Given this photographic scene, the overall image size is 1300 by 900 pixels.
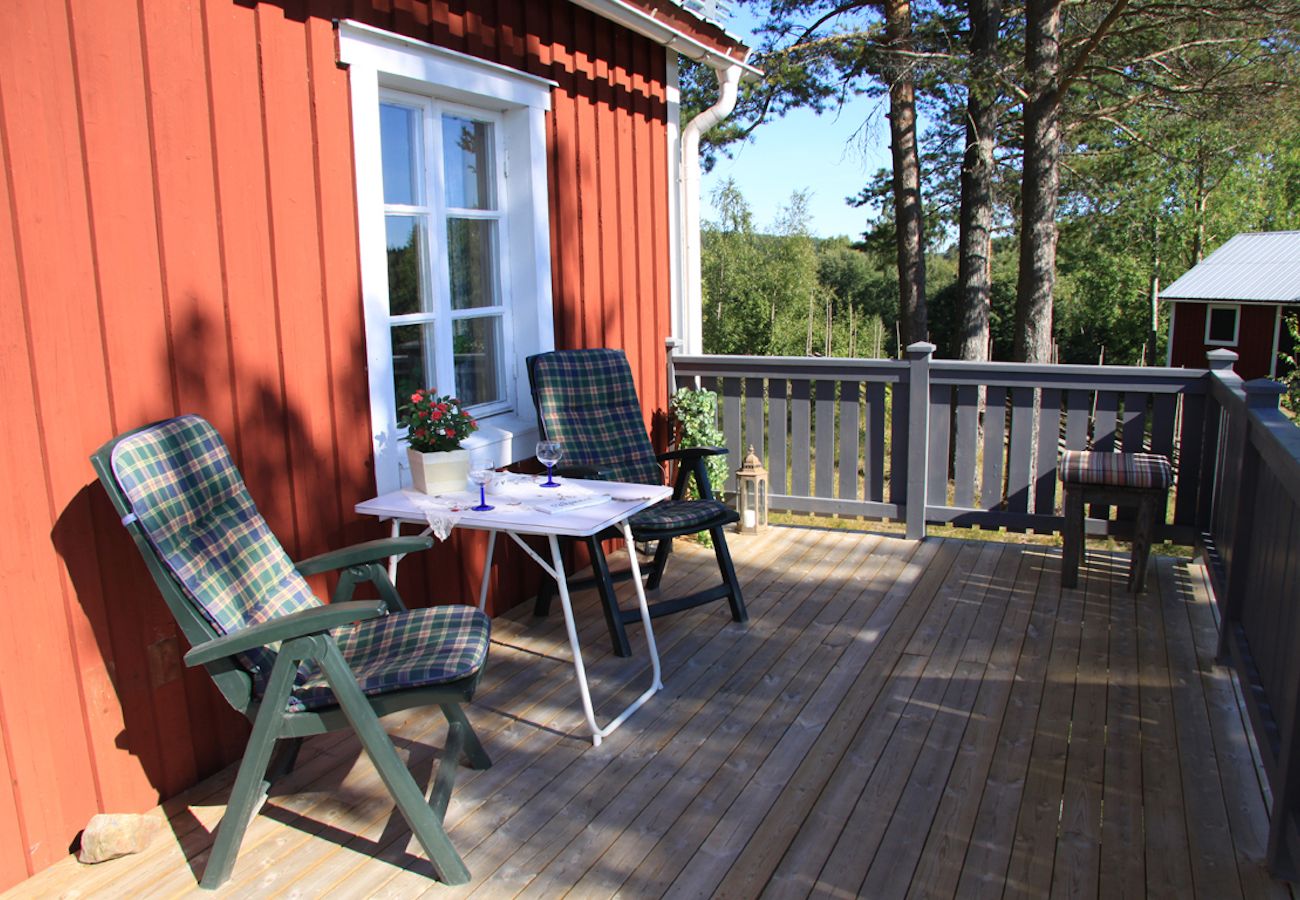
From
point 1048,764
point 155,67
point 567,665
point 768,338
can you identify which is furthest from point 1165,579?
point 768,338

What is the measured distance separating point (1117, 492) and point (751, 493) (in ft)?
5.66

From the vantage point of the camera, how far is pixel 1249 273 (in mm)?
18547

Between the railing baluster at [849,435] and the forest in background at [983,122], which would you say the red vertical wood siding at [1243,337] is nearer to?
the forest in background at [983,122]

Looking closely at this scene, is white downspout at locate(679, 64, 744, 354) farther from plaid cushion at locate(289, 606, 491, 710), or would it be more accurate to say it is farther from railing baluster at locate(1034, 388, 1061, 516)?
plaid cushion at locate(289, 606, 491, 710)

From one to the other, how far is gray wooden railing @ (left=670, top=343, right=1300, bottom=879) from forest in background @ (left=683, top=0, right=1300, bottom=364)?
366 centimetres

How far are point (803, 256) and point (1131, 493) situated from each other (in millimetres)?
11431

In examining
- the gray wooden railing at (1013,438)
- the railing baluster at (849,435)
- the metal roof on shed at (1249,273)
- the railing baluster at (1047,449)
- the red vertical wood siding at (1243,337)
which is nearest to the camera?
the gray wooden railing at (1013,438)

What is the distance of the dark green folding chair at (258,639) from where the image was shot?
2160mm

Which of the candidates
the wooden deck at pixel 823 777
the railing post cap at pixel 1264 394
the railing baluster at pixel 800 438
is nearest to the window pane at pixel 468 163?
the wooden deck at pixel 823 777

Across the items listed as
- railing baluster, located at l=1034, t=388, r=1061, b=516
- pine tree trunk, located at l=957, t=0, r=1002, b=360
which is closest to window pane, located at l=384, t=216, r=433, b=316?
railing baluster, located at l=1034, t=388, r=1061, b=516

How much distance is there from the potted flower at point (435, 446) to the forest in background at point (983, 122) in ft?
19.2

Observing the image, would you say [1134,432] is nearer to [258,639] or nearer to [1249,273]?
[258,639]

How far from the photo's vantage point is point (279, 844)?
2391mm

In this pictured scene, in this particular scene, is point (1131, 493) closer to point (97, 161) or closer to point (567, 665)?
point (567, 665)
